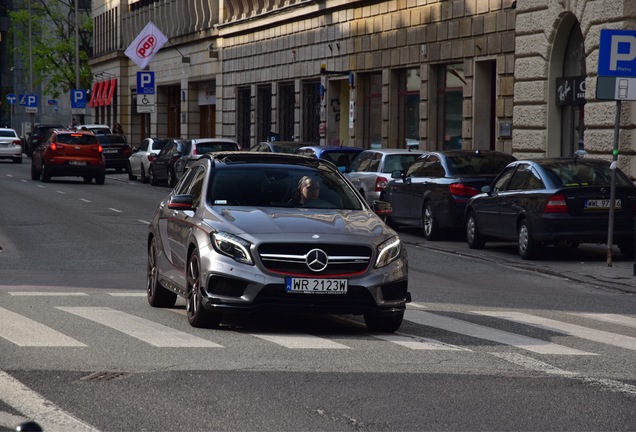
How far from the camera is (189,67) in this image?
67250 millimetres

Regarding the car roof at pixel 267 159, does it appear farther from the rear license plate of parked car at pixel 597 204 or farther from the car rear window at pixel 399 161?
the car rear window at pixel 399 161

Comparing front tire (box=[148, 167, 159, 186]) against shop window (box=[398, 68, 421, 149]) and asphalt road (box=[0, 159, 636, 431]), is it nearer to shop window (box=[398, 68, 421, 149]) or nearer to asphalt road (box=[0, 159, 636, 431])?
shop window (box=[398, 68, 421, 149])

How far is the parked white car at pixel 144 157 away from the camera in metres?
48.4

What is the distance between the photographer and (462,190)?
23.7m

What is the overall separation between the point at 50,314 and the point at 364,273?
3.07 meters

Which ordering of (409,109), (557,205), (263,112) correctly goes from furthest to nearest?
(263,112)
(409,109)
(557,205)

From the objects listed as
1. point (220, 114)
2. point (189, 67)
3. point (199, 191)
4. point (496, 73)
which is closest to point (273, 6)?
point (220, 114)

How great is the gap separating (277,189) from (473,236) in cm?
1067

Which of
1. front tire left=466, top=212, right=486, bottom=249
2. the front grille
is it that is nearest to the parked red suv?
front tire left=466, top=212, right=486, bottom=249

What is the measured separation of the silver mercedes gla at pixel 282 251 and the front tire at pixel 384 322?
0.4 inches

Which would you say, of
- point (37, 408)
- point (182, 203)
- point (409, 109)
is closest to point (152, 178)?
point (409, 109)

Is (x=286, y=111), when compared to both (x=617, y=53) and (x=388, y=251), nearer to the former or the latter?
(x=617, y=53)

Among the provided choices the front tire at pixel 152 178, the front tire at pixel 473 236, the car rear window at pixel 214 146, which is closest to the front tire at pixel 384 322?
the front tire at pixel 473 236

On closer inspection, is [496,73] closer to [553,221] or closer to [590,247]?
[590,247]
